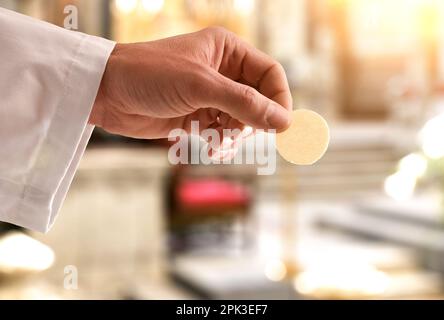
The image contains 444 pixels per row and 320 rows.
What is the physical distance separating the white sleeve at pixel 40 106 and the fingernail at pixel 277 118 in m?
0.21

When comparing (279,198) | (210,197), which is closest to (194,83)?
(210,197)

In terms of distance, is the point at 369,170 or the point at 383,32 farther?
the point at 383,32

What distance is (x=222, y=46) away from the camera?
3.34 feet

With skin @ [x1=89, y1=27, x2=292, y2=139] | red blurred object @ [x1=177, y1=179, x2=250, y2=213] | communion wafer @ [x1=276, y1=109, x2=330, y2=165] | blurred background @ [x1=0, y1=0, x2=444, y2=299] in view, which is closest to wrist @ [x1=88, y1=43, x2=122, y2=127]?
skin @ [x1=89, y1=27, x2=292, y2=139]

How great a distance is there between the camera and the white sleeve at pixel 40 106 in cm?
93

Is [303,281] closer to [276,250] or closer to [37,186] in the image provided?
[37,186]

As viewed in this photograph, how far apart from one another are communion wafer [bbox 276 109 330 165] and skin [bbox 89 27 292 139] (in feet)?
0.11

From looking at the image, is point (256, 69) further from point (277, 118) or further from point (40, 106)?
point (40, 106)

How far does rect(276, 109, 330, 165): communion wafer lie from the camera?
96 cm

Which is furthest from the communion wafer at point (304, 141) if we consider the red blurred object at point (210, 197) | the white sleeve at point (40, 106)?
the red blurred object at point (210, 197)
